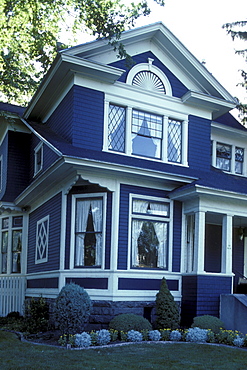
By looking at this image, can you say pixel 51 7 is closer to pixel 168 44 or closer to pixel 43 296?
pixel 168 44

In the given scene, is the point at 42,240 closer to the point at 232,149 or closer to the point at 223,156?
the point at 223,156

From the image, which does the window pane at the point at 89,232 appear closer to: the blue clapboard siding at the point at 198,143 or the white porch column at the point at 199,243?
the white porch column at the point at 199,243

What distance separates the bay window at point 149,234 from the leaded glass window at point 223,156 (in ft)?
16.4

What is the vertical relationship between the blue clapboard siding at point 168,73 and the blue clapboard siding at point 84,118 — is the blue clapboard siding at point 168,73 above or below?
above

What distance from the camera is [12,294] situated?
14609mm

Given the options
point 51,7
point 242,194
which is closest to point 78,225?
point 242,194

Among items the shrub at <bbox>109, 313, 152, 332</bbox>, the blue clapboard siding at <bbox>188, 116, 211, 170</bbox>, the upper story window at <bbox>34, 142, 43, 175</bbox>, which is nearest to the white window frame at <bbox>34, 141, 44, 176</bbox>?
the upper story window at <bbox>34, 142, 43, 175</bbox>

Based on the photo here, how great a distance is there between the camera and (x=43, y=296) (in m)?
12.6

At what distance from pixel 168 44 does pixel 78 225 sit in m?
6.16

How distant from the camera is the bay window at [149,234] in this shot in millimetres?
11453

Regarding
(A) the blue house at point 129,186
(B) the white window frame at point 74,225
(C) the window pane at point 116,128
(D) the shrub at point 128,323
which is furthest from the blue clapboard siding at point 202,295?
(C) the window pane at point 116,128

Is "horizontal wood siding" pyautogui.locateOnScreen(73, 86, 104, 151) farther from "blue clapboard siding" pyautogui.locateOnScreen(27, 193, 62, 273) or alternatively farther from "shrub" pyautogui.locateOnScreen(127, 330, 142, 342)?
"shrub" pyautogui.locateOnScreen(127, 330, 142, 342)

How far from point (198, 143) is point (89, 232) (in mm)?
4623

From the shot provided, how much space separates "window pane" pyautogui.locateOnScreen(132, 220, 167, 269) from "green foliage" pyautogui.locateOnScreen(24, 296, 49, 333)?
8.99 ft
